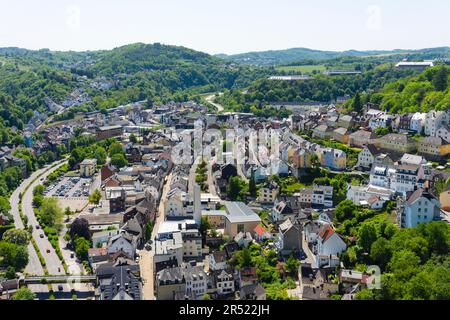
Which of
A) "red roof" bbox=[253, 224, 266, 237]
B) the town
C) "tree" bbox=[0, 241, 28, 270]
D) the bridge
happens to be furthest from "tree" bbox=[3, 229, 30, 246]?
"red roof" bbox=[253, 224, 266, 237]

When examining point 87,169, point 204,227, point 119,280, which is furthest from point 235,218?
point 87,169

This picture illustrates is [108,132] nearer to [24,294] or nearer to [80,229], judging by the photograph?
[80,229]

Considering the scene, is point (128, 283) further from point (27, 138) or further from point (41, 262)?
point (27, 138)

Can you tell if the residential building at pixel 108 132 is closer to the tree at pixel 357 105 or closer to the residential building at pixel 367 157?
the tree at pixel 357 105

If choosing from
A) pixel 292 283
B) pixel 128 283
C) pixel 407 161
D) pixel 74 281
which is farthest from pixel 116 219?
pixel 407 161

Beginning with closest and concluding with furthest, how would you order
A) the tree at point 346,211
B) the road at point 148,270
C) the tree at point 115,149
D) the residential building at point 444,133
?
1. the road at point 148,270
2. the tree at point 346,211
3. the residential building at point 444,133
4. the tree at point 115,149

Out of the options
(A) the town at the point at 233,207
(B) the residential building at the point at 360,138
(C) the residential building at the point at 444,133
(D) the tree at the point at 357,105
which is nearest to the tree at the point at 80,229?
(A) the town at the point at 233,207
